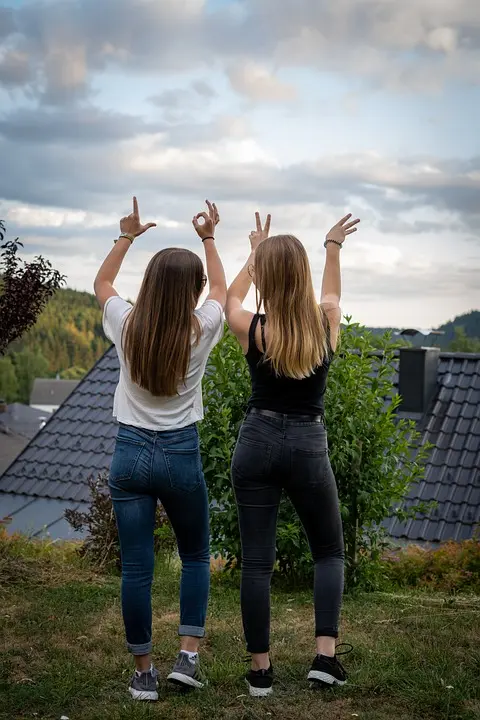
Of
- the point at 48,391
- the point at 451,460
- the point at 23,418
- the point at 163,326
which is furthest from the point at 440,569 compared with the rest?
the point at 48,391

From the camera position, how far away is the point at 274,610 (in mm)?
5020

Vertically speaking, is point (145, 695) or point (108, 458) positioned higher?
point (145, 695)

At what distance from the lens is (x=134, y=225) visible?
3701 millimetres

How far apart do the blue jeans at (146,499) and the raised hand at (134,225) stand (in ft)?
2.86

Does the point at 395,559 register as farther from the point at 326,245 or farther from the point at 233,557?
the point at 326,245

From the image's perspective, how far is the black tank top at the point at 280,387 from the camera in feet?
10.9

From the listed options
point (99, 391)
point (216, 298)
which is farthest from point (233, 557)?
point (99, 391)

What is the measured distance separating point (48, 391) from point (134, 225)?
99071 mm

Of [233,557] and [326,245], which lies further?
[233,557]

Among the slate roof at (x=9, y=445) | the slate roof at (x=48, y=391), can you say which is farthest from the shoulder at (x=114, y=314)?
the slate roof at (x=48, y=391)

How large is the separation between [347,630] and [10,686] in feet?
5.83

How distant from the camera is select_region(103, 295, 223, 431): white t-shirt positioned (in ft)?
11.0

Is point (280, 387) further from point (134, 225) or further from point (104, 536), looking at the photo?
point (104, 536)

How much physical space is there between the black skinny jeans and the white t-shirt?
24 cm
